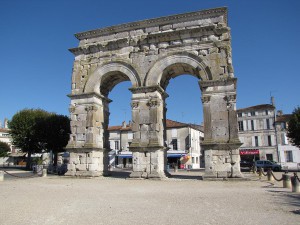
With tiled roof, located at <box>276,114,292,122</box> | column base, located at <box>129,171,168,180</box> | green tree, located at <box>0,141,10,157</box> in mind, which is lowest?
column base, located at <box>129,171,168,180</box>

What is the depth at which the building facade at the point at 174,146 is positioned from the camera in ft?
131

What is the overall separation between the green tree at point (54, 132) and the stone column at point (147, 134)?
14.1 m

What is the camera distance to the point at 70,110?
1833 cm

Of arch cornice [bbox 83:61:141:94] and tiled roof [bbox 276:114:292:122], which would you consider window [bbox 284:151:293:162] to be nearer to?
Result: tiled roof [bbox 276:114:292:122]

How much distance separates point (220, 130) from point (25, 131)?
68.7ft

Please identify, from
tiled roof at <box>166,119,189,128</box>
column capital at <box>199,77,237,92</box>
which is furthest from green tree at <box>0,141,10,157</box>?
column capital at <box>199,77,237,92</box>

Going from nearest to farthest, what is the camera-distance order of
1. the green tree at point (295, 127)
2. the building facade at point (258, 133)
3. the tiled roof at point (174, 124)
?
the green tree at point (295, 127)
the tiled roof at point (174, 124)
the building facade at point (258, 133)

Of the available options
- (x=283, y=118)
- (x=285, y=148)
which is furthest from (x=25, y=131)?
(x=283, y=118)

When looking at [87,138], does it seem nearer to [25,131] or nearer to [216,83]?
[216,83]

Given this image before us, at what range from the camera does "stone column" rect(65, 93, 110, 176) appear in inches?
683

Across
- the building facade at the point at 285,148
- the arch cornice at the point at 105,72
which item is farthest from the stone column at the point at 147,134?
the building facade at the point at 285,148

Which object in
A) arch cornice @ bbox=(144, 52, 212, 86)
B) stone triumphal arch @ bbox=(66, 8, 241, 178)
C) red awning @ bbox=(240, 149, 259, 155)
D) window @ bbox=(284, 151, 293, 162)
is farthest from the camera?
red awning @ bbox=(240, 149, 259, 155)

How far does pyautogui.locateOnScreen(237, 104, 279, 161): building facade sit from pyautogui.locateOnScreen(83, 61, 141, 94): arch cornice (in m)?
29.5

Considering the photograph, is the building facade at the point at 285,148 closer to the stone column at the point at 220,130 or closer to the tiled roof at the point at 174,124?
the tiled roof at the point at 174,124
